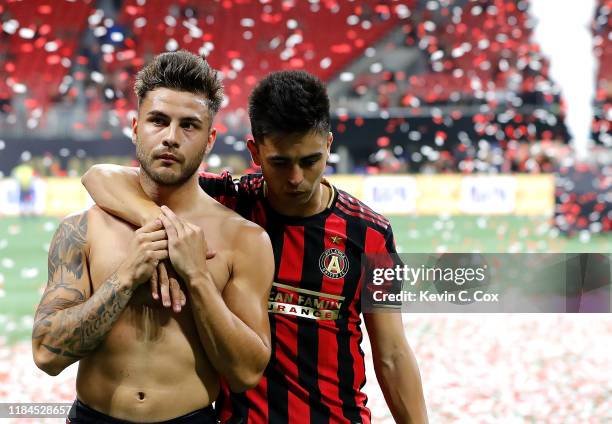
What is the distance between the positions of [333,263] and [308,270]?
72mm

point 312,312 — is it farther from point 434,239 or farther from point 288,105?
point 434,239

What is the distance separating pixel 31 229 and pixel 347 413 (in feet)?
35.3

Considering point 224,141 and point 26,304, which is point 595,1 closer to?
point 224,141

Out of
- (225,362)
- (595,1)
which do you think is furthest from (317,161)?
(595,1)

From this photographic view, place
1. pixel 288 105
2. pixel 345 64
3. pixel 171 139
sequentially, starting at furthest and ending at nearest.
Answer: pixel 345 64, pixel 288 105, pixel 171 139

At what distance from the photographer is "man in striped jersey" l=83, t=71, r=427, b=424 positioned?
194 centimetres

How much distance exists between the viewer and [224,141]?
11992mm

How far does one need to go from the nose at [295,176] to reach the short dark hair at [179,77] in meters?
0.24

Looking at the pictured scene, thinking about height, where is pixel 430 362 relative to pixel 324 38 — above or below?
below

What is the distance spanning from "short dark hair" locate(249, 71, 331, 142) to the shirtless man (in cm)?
16

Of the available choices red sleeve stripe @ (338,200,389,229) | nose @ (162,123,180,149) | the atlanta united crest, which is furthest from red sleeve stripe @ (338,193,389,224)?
nose @ (162,123,180,149)

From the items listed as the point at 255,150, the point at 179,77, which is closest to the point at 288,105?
the point at 255,150

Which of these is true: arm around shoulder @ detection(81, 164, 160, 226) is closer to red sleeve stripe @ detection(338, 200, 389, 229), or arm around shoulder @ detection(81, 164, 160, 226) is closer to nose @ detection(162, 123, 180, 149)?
nose @ detection(162, 123, 180, 149)

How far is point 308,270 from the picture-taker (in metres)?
2.10
